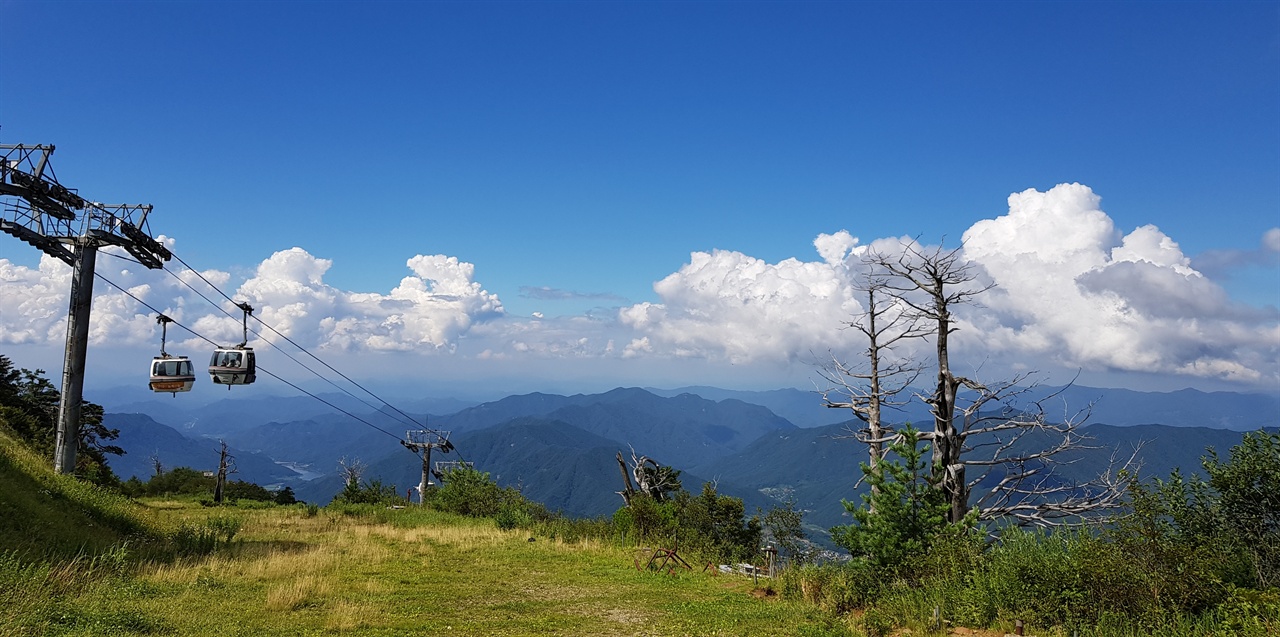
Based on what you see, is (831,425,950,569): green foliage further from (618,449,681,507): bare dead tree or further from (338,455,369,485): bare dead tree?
(338,455,369,485): bare dead tree

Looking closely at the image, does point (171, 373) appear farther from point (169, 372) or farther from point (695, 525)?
point (695, 525)

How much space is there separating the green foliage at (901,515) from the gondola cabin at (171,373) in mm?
25202

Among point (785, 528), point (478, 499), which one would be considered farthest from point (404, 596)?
point (478, 499)

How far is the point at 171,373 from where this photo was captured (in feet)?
82.0

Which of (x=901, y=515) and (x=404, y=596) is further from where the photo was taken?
(x=404, y=596)

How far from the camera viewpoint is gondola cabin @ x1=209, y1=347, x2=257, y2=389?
2567cm

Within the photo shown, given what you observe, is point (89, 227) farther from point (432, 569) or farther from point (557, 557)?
point (557, 557)

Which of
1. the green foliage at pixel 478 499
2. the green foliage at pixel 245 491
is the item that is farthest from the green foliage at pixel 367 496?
the green foliage at pixel 245 491

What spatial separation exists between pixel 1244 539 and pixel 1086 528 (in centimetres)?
214

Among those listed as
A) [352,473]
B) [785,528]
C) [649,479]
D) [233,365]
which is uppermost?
[233,365]

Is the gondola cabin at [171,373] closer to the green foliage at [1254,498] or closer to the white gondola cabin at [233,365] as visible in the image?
the white gondola cabin at [233,365]

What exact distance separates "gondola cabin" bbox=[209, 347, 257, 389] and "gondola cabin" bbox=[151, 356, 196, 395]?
817 millimetres

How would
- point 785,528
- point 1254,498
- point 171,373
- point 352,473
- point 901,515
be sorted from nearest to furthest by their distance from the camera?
point 1254,498, point 901,515, point 171,373, point 785,528, point 352,473

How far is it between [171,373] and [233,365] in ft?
6.99
